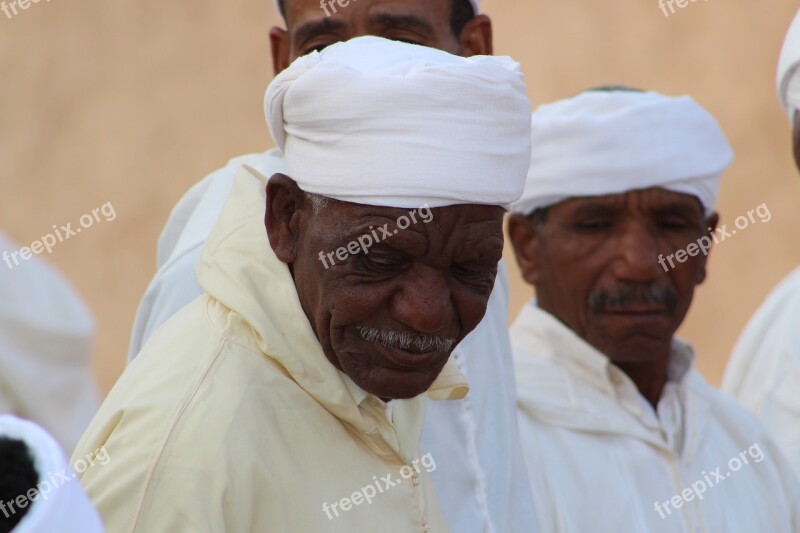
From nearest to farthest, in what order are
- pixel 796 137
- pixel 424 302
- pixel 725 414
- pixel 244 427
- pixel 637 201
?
pixel 244 427
pixel 424 302
pixel 637 201
pixel 725 414
pixel 796 137

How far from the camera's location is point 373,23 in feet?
13.4

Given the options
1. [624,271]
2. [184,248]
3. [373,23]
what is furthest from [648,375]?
[184,248]

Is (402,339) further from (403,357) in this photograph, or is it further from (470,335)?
(470,335)

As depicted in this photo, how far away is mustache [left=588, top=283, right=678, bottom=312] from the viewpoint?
183 inches

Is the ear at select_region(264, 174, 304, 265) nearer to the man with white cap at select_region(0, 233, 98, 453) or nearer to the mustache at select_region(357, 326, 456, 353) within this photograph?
the mustache at select_region(357, 326, 456, 353)

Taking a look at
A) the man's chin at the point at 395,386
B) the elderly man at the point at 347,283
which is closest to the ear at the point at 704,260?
the elderly man at the point at 347,283

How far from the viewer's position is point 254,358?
269cm

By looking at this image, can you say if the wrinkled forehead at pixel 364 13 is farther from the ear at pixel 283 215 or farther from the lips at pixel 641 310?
the ear at pixel 283 215

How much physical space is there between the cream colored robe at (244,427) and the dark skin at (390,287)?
5 centimetres

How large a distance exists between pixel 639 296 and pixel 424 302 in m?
2.07

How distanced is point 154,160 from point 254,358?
418 inches

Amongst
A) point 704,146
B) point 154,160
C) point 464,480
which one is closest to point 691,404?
point 704,146

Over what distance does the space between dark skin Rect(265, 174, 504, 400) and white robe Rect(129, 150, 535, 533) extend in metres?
0.75

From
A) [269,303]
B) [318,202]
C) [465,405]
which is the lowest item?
[465,405]
